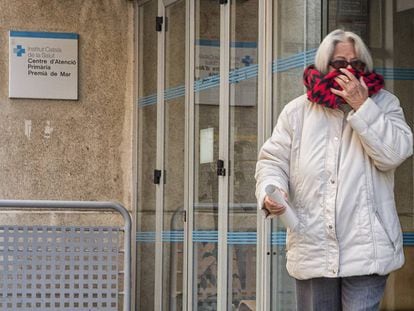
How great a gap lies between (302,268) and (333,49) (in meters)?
0.89

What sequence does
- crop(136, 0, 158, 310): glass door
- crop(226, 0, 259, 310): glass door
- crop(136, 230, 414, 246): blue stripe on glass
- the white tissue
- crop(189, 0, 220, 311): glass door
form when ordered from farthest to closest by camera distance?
crop(136, 0, 158, 310): glass door
crop(189, 0, 220, 311): glass door
crop(226, 0, 259, 310): glass door
crop(136, 230, 414, 246): blue stripe on glass
the white tissue

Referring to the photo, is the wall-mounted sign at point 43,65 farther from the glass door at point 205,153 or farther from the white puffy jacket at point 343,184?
the white puffy jacket at point 343,184

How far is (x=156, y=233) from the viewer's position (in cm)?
840

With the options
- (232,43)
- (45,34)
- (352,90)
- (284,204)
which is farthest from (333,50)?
(45,34)

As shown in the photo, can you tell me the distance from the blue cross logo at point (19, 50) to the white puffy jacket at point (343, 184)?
205 inches

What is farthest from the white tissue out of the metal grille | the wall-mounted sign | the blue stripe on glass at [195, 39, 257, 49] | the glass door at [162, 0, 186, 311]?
the wall-mounted sign

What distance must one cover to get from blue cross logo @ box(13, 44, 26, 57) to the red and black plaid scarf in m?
5.31

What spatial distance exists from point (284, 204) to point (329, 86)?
1.67ft

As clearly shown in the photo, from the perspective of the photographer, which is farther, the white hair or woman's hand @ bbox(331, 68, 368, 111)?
the white hair

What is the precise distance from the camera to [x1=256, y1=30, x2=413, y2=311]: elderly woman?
12.7 ft


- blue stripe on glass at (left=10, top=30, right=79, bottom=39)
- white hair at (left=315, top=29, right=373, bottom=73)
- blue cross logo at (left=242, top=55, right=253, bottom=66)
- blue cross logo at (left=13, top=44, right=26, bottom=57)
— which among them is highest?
blue stripe on glass at (left=10, top=30, right=79, bottom=39)

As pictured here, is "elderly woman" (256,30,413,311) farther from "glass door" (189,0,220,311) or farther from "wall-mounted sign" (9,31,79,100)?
"wall-mounted sign" (9,31,79,100)

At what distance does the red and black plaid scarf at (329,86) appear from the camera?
3949 mm

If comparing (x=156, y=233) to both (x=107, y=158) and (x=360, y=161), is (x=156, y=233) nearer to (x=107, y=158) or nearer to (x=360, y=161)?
(x=107, y=158)
